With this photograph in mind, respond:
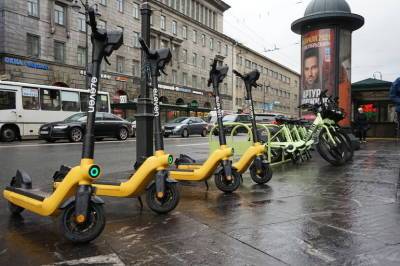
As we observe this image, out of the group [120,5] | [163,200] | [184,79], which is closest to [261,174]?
[163,200]

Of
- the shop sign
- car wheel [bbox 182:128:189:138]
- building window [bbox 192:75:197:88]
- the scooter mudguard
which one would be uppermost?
building window [bbox 192:75:197:88]

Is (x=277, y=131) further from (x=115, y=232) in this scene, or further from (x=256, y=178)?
(x=115, y=232)

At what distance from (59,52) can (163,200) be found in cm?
3611

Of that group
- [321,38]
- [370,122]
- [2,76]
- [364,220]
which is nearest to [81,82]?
[2,76]

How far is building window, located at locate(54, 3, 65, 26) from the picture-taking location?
3728cm

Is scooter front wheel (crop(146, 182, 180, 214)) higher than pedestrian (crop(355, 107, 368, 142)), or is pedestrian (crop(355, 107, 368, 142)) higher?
pedestrian (crop(355, 107, 368, 142))

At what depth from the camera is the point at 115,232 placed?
391 centimetres

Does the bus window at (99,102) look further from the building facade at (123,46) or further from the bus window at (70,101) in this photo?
the building facade at (123,46)


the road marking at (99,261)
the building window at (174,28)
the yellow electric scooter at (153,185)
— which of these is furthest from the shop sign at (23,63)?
the road marking at (99,261)

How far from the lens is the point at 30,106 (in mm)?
22234

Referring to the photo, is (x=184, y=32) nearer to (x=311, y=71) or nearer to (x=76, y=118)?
(x=76, y=118)

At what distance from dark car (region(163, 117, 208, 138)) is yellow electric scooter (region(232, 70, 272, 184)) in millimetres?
21853

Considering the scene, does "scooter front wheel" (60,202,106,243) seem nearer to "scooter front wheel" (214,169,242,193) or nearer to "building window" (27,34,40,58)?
"scooter front wheel" (214,169,242,193)

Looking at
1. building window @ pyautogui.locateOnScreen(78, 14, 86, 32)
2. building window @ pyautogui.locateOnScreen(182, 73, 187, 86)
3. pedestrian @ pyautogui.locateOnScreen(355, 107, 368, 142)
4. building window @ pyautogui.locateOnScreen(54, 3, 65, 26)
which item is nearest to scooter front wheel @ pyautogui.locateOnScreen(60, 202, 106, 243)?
pedestrian @ pyautogui.locateOnScreen(355, 107, 368, 142)
